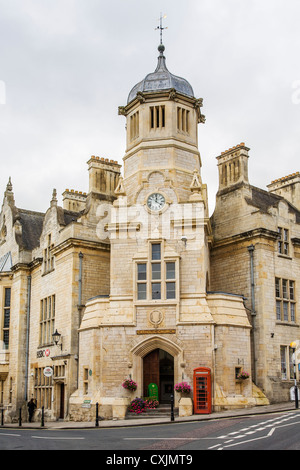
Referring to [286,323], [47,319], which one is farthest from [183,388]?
[47,319]

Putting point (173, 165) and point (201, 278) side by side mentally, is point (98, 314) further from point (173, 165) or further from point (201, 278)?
point (173, 165)

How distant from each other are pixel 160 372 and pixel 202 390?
3550 mm

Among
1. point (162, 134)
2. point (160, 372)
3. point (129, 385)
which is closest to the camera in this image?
point (129, 385)

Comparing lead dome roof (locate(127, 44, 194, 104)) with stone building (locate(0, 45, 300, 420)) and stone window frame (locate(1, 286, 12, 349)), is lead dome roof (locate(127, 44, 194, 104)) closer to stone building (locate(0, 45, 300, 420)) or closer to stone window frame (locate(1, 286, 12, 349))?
stone building (locate(0, 45, 300, 420))

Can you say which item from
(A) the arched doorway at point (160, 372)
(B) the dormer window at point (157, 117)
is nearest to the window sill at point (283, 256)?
(A) the arched doorway at point (160, 372)

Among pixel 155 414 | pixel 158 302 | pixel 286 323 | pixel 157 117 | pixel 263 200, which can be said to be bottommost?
pixel 155 414

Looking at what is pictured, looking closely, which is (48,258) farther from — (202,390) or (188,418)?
(188,418)

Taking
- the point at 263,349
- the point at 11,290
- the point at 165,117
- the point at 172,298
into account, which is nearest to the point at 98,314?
the point at 172,298

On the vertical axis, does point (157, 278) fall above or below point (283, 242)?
below

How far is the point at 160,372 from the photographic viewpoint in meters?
30.1

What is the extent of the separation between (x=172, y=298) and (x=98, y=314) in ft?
12.9

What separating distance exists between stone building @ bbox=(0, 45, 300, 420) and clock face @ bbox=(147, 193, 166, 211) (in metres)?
0.06

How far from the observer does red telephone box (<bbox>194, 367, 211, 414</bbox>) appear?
87.8ft
